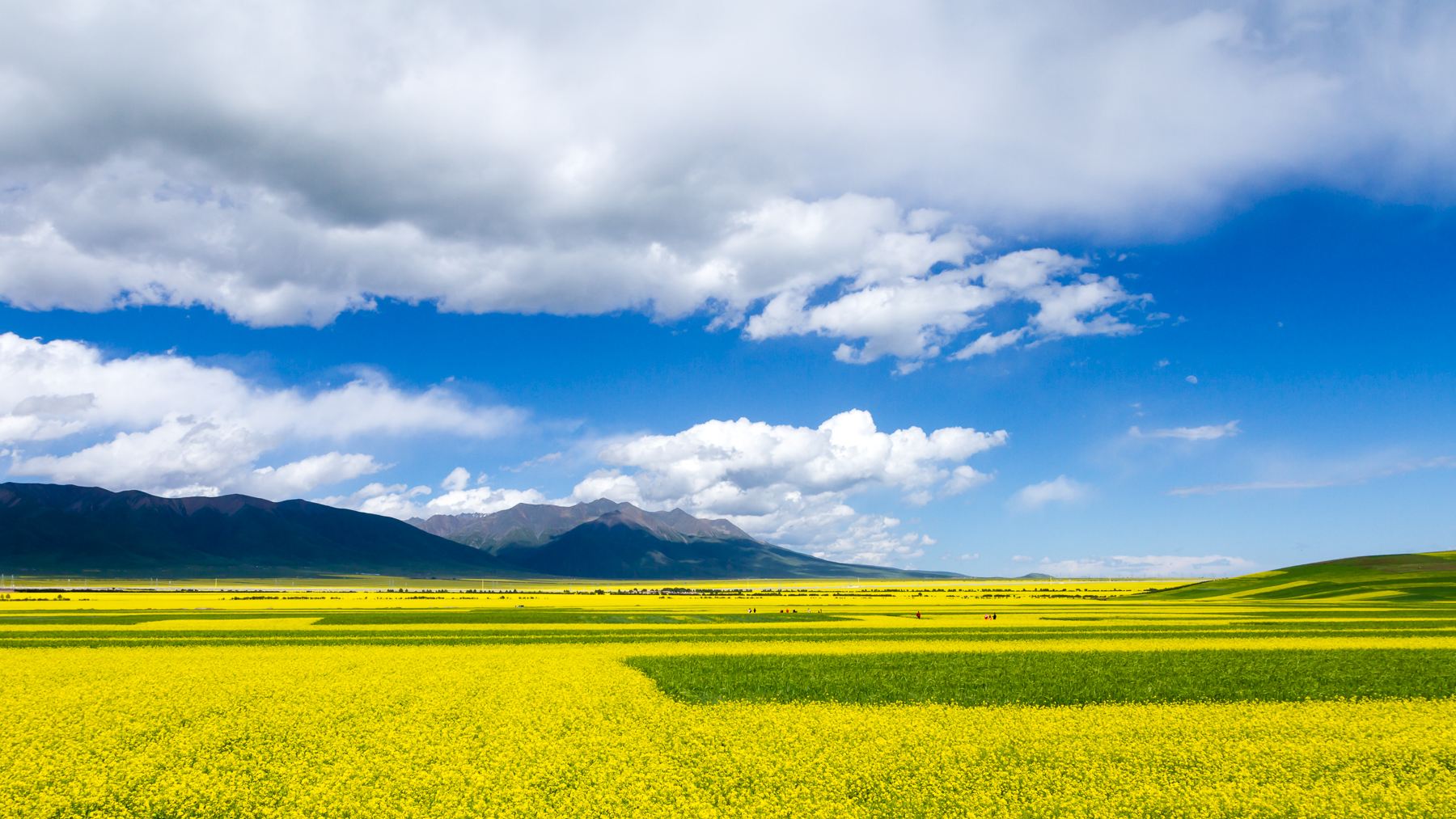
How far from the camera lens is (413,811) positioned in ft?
53.5

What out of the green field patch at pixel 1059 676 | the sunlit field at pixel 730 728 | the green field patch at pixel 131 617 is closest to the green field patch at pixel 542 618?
the green field patch at pixel 131 617

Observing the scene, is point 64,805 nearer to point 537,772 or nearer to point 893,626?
point 537,772

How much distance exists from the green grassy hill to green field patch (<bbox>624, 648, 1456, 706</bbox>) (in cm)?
7064

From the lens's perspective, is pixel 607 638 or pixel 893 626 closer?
pixel 607 638

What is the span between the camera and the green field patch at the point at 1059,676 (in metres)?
28.2

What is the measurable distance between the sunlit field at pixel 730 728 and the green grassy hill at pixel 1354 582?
62993 mm

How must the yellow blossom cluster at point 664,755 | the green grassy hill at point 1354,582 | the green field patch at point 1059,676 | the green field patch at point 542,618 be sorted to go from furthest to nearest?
1. the green grassy hill at point 1354,582
2. the green field patch at point 542,618
3. the green field patch at point 1059,676
4. the yellow blossom cluster at point 664,755

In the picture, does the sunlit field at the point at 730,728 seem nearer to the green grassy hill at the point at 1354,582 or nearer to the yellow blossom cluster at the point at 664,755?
the yellow blossom cluster at the point at 664,755

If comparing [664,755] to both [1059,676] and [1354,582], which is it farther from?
[1354,582]

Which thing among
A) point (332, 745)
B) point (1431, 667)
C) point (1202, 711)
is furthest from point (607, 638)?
point (1431, 667)

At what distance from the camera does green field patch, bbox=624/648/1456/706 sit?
92.7ft

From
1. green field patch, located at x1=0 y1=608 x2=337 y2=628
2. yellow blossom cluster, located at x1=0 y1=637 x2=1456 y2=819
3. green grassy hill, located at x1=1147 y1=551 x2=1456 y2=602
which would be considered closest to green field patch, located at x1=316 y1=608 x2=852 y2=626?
green field patch, located at x1=0 y1=608 x2=337 y2=628

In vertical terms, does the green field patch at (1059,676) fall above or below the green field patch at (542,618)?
above

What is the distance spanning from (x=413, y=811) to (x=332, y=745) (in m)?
6.27
